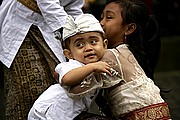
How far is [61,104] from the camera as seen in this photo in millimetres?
3377

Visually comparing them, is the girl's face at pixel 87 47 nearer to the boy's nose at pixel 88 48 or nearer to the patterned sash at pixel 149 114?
the boy's nose at pixel 88 48

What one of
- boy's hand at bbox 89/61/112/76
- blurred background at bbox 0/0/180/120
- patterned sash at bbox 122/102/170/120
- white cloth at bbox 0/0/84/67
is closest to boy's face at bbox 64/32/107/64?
boy's hand at bbox 89/61/112/76

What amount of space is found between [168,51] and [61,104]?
5587 mm

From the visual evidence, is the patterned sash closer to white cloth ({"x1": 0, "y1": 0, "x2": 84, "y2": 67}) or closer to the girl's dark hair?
the girl's dark hair

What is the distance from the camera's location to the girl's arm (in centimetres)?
319

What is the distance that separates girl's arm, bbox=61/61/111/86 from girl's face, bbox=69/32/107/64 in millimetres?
133

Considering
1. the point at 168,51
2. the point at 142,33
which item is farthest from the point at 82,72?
the point at 168,51

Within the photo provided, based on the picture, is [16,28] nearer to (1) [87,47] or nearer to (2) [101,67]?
(1) [87,47]

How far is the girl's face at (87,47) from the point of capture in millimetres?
3348

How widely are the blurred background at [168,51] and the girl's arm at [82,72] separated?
4.34 feet

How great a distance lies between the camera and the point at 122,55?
349 centimetres

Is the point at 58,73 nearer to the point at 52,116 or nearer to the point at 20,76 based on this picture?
the point at 52,116

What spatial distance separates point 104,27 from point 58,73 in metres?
0.50

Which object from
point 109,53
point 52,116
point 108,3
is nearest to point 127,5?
point 108,3
